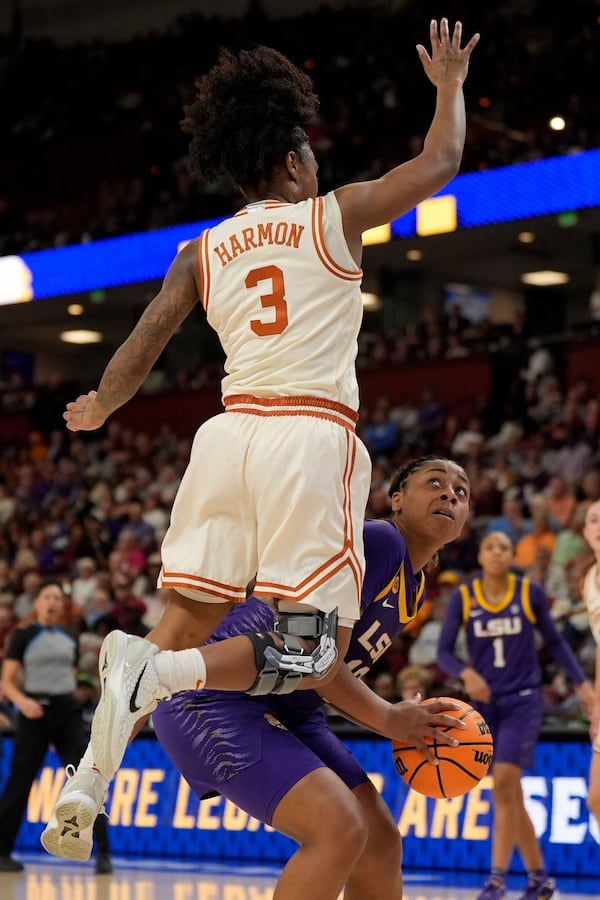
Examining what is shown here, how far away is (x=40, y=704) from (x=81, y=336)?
53.4 feet

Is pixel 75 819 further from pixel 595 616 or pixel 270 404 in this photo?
pixel 595 616

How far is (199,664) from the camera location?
361 cm

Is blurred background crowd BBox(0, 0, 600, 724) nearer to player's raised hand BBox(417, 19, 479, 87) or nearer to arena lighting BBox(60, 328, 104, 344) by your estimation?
arena lighting BBox(60, 328, 104, 344)

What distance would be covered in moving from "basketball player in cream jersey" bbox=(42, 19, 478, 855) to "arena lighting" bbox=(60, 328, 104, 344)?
21389 mm

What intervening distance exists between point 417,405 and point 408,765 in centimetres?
1372

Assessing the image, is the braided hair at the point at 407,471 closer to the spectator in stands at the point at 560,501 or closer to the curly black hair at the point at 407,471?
the curly black hair at the point at 407,471

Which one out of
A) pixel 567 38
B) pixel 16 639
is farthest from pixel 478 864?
pixel 567 38

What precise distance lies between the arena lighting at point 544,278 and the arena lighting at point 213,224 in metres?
4.28

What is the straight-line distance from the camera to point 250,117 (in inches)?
162

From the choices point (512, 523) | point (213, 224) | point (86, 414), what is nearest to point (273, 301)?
point (86, 414)

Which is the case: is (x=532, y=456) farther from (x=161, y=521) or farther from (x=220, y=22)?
(x=220, y=22)

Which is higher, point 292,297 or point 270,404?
point 292,297

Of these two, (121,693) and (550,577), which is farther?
(550,577)

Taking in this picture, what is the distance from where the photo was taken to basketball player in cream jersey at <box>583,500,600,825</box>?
707 cm
